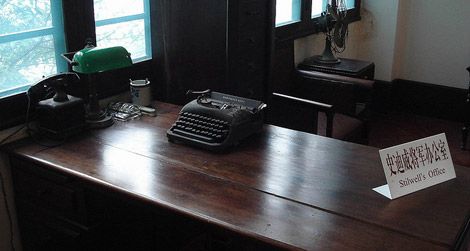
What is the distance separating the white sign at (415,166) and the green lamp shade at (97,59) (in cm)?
105

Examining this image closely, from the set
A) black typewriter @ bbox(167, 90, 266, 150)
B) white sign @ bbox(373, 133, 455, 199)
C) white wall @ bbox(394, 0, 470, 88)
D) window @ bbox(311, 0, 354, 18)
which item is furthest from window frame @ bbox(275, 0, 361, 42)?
white sign @ bbox(373, 133, 455, 199)

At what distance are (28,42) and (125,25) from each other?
1.63ft

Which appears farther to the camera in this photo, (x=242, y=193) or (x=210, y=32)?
(x=210, y=32)

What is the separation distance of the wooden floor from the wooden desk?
81.0 inches

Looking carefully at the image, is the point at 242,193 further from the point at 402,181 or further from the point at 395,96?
the point at 395,96

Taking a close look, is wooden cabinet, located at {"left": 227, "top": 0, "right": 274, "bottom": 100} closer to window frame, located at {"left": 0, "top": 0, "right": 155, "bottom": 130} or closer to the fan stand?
window frame, located at {"left": 0, "top": 0, "right": 155, "bottom": 130}

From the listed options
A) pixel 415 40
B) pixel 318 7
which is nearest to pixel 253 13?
pixel 318 7

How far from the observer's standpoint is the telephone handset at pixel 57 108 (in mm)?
1953

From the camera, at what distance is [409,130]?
13.7ft

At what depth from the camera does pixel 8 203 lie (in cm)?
199

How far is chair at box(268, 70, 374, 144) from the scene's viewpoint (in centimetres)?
300

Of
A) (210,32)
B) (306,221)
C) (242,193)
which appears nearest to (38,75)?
(210,32)

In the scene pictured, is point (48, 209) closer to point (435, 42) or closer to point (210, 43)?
point (210, 43)

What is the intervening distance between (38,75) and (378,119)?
3.06 meters
